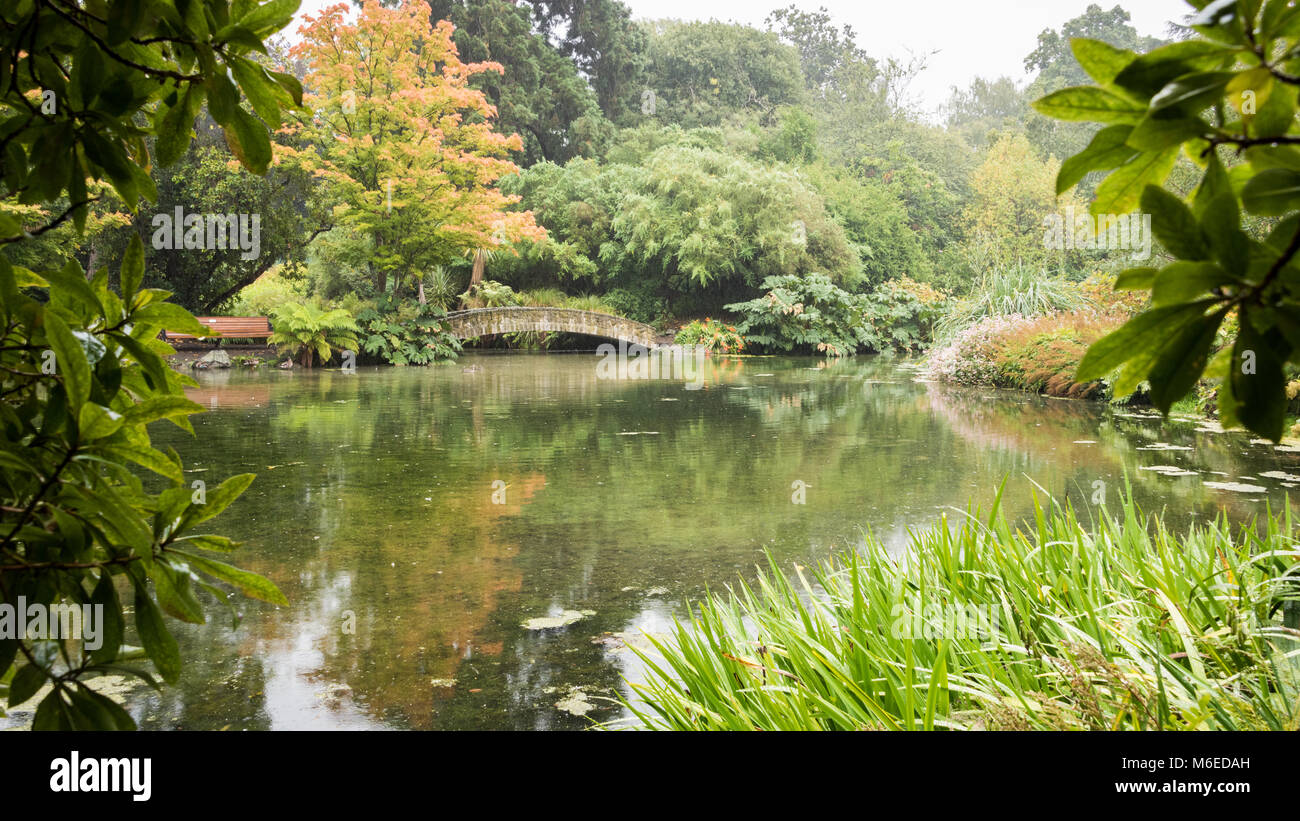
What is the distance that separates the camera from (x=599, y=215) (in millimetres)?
21438

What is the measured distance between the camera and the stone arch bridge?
17.3m

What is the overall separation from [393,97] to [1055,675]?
15.2 metres

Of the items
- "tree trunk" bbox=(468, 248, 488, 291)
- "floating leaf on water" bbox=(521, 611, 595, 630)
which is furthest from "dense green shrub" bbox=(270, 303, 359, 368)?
"floating leaf on water" bbox=(521, 611, 595, 630)

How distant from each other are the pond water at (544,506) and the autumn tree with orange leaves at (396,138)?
5796 mm

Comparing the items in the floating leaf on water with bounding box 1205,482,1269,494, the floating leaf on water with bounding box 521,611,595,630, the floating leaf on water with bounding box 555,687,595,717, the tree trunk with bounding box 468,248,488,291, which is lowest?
the floating leaf on water with bounding box 555,687,595,717

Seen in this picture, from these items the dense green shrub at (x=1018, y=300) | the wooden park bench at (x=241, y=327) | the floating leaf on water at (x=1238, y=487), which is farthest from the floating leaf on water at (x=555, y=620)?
the wooden park bench at (x=241, y=327)

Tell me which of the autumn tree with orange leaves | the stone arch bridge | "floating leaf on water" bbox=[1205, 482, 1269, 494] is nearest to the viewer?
"floating leaf on water" bbox=[1205, 482, 1269, 494]

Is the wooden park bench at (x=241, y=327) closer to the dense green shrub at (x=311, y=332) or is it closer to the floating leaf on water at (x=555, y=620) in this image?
the dense green shrub at (x=311, y=332)

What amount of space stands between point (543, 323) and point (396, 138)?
4.64 m

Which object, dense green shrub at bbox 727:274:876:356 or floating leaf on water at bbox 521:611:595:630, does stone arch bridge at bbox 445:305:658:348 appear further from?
floating leaf on water at bbox 521:611:595:630

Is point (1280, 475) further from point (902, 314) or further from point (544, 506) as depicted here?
point (902, 314)

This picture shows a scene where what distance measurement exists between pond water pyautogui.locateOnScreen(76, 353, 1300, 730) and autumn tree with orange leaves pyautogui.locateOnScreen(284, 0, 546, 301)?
19.0ft

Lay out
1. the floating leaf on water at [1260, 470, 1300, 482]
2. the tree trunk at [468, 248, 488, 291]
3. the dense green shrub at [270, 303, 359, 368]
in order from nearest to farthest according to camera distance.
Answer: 1. the floating leaf on water at [1260, 470, 1300, 482]
2. the dense green shrub at [270, 303, 359, 368]
3. the tree trunk at [468, 248, 488, 291]

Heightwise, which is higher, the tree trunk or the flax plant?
the tree trunk
